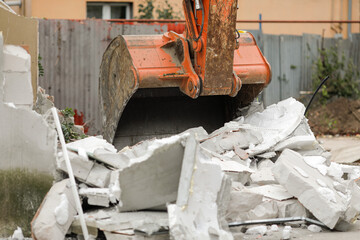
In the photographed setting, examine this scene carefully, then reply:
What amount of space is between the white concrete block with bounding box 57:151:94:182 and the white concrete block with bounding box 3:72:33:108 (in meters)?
0.55

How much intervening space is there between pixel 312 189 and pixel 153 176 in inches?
54.3

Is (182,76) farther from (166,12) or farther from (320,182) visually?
(166,12)

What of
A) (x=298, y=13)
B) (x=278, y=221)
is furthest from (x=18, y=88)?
(x=298, y=13)

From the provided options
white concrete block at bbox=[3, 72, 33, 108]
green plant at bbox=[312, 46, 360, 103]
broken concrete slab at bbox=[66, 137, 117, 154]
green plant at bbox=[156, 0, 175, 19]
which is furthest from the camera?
green plant at bbox=[312, 46, 360, 103]

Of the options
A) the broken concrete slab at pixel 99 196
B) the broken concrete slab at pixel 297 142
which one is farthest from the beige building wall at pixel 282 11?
the broken concrete slab at pixel 99 196

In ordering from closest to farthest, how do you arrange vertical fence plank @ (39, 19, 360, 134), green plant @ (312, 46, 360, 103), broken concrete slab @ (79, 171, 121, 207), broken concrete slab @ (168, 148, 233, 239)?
broken concrete slab @ (168, 148, 233, 239), broken concrete slab @ (79, 171, 121, 207), vertical fence plank @ (39, 19, 360, 134), green plant @ (312, 46, 360, 103)

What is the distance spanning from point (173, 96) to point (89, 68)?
10.7ft

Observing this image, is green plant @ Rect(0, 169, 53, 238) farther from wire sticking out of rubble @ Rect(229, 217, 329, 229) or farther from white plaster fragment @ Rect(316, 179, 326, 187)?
white plaster fragment @ Rect(316, 179, 326, 187)

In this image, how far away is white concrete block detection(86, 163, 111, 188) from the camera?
5.20 m

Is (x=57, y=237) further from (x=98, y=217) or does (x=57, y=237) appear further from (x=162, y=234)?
(x=162, y=234)

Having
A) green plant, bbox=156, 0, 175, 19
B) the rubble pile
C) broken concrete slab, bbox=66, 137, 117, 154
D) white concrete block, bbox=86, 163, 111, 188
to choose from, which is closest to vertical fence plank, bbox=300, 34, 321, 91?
green plant, bbox=156, 0, 175, 19

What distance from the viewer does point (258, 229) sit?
5.28 metres

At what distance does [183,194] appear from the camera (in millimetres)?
4645

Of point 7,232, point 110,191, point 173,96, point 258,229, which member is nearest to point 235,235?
point 258,229
